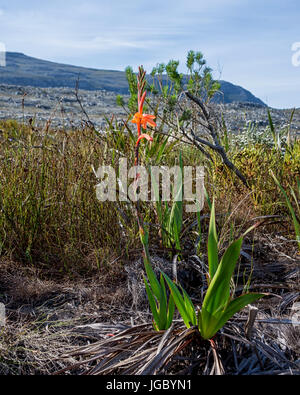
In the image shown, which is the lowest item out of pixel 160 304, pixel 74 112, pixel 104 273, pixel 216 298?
pixel 104 273

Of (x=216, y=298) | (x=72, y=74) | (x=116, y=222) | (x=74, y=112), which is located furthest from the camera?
(x=72, y=74)

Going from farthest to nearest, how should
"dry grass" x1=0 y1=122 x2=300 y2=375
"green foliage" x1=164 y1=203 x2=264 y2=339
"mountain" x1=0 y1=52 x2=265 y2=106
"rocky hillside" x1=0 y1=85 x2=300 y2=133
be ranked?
"mountain" x1=0 y1=52 x2=265 y2=106 < "rocky hillside" x1=0 y1=85 x2=300 y2=133 < "dry grass" x1=0 y1=122 x2=300 y2=375 < "green foliage" x1=164 y1=203 x2=264 y2=339

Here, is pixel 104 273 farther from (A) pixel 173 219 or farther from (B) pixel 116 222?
(A) pixel 173 219

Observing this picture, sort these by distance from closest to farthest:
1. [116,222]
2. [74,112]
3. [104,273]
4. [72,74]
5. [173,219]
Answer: [173,219]
[104,273]
[116,222]
[74,112]
[72,74]

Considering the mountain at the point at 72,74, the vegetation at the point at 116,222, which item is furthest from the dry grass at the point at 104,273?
the mountain at the point at 72,74

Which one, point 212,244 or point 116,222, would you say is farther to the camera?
point 116,222

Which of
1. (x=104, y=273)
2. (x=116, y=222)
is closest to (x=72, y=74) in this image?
(x=116, y=222)

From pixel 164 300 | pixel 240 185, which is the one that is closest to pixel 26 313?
pixel 164 300

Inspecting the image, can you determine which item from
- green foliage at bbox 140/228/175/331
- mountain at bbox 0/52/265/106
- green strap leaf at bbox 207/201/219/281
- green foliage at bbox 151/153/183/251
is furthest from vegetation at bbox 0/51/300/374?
mountain at bbox 0/52/265/106

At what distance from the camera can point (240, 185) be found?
301 centimetres

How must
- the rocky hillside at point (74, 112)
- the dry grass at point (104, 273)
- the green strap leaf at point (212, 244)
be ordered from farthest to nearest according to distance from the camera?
the rocky hillside at point (74, 112)
the dry grass at point (104, 273)
the green strap leaf at point (212, 244)

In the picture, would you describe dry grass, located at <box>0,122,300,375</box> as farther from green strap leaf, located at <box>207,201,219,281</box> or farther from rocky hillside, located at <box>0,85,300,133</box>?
rocky hillside, located at <box>0,85,300,133</box>

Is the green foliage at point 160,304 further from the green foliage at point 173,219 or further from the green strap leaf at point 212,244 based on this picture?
the green foliage at point 173,219

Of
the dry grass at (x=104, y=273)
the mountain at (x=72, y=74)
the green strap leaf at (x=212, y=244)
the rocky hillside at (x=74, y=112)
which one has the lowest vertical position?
the dry grass at (x=104, y=273)
